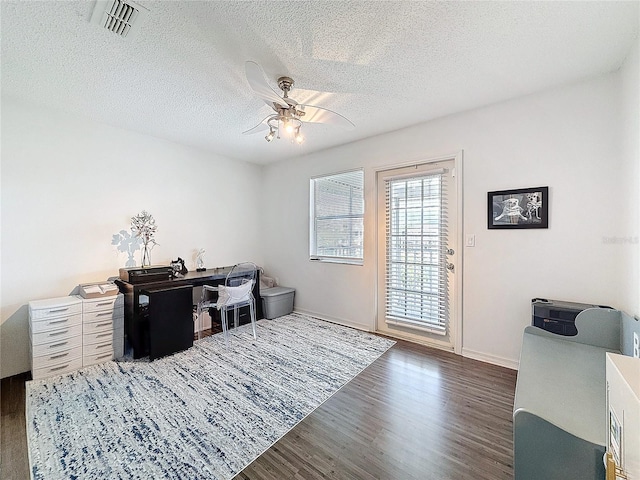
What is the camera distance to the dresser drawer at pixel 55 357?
2346mm

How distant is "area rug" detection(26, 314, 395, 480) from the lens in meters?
1.51

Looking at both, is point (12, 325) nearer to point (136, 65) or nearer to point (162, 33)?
point (136, 65)

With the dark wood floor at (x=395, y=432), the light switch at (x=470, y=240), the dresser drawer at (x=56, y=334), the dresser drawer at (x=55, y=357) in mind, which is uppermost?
the light switch at (x=470, y=240)

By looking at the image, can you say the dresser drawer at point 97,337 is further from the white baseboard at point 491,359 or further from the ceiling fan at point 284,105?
the white baseboard at point 491,359

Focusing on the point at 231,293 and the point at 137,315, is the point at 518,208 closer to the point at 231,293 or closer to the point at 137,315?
the point at 231,293

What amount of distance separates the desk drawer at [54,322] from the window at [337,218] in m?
2.84

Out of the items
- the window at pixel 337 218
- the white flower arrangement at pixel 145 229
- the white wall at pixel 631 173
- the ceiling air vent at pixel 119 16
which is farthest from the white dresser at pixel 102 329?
the white wall at pixel 631 173

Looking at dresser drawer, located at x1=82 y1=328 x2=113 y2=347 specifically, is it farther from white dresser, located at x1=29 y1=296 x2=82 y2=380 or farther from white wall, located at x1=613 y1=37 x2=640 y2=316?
white wall, located at x1=613 y1=37 x2=640 y2=316

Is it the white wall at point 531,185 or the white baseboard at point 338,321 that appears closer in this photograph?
the white wall at point 531,185

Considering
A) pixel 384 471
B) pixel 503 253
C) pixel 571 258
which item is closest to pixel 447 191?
pixel 503 253

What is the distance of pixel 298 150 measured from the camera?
13.3ft

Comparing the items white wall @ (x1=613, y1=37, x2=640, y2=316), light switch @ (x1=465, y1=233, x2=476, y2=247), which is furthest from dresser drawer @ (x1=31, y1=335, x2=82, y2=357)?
white wall @ (x1=613, y1=37, x2=640, y2=316)

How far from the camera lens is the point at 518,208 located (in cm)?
249

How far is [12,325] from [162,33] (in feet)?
9.77
